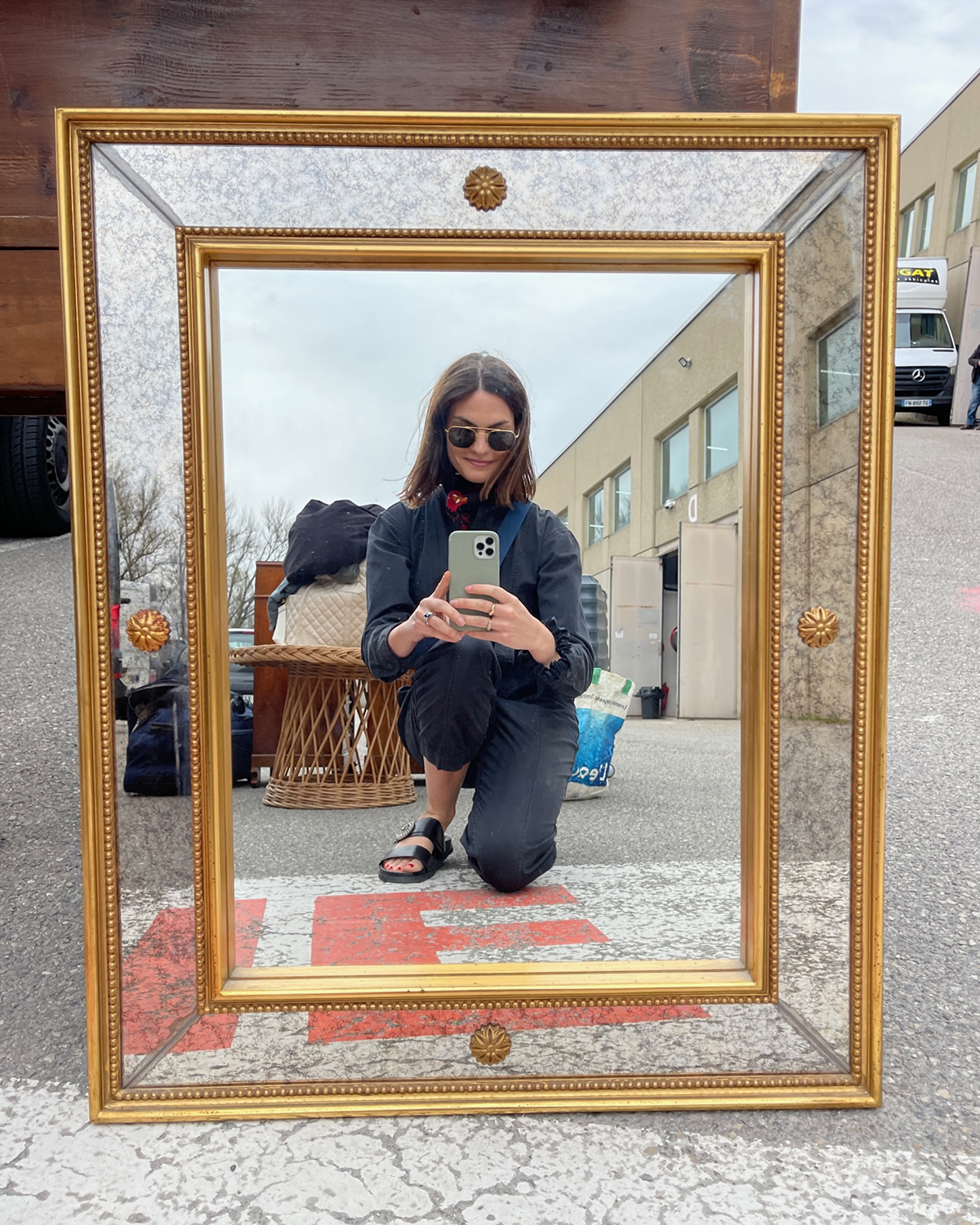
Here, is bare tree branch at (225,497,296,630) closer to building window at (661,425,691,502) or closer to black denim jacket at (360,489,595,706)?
black denim jacket at (360,489,595,706)

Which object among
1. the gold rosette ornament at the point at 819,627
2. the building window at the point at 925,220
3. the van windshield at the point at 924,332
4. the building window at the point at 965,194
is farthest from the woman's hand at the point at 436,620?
the building window at the point at 925,220

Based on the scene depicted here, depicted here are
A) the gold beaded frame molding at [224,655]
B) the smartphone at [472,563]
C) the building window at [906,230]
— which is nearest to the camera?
the gold beaded frame molding at [224,655]

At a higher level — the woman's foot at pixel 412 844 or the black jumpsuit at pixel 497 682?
the black jumpsuit at pixel 497 682

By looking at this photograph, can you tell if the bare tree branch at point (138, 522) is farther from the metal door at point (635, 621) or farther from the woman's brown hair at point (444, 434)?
the metal door at point (635, 621)

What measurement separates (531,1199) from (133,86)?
1.68 m

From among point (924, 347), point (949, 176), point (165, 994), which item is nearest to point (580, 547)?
point (165, 994)

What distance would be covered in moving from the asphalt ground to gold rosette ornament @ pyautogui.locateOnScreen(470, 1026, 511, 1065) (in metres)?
0.08

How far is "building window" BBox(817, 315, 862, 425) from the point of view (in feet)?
4.42

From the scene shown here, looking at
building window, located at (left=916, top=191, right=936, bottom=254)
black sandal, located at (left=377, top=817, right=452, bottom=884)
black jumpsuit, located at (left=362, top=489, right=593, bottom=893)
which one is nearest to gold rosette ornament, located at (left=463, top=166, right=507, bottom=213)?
black jumpsuit, located at (left=362, top=489, right=593, bottom=893)

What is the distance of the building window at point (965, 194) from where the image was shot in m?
16.4

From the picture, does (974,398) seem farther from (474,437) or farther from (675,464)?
(474,437)

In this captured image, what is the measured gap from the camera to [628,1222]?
3.74ft

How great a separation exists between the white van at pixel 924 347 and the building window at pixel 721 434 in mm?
14997

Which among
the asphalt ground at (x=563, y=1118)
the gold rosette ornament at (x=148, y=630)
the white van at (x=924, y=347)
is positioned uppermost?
the white van at (x=924, y=347)
